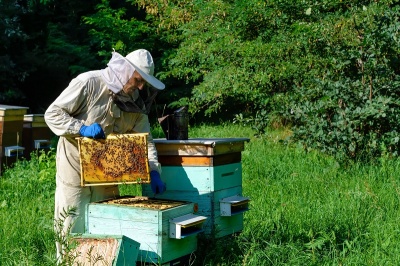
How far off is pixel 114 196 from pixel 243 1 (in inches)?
207

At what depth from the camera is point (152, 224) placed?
369cm

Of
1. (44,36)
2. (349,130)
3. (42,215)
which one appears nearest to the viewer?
(42,215)

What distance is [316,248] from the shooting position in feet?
14.6

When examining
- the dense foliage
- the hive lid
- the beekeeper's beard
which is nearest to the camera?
the beekeeper's beard

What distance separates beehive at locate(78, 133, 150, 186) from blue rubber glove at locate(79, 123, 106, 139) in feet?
0.10

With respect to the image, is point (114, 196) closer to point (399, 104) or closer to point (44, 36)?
point (399, 104)

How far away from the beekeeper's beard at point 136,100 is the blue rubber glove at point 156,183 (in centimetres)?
40

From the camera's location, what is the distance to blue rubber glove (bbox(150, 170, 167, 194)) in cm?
410

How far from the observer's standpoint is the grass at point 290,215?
14.0 ft

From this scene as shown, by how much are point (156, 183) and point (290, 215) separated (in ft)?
5.51

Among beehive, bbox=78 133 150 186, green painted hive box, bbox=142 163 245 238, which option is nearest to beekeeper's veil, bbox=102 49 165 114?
beehive, bbox=78 133 150 186

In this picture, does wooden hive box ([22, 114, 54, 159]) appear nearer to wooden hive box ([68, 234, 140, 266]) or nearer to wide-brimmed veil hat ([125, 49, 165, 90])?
wide-brimmed veil hat ([125, 49, 165, 90])

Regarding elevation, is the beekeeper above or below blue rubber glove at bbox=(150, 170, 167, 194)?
above

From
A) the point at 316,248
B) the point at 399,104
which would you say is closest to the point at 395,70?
the point at 399,104
